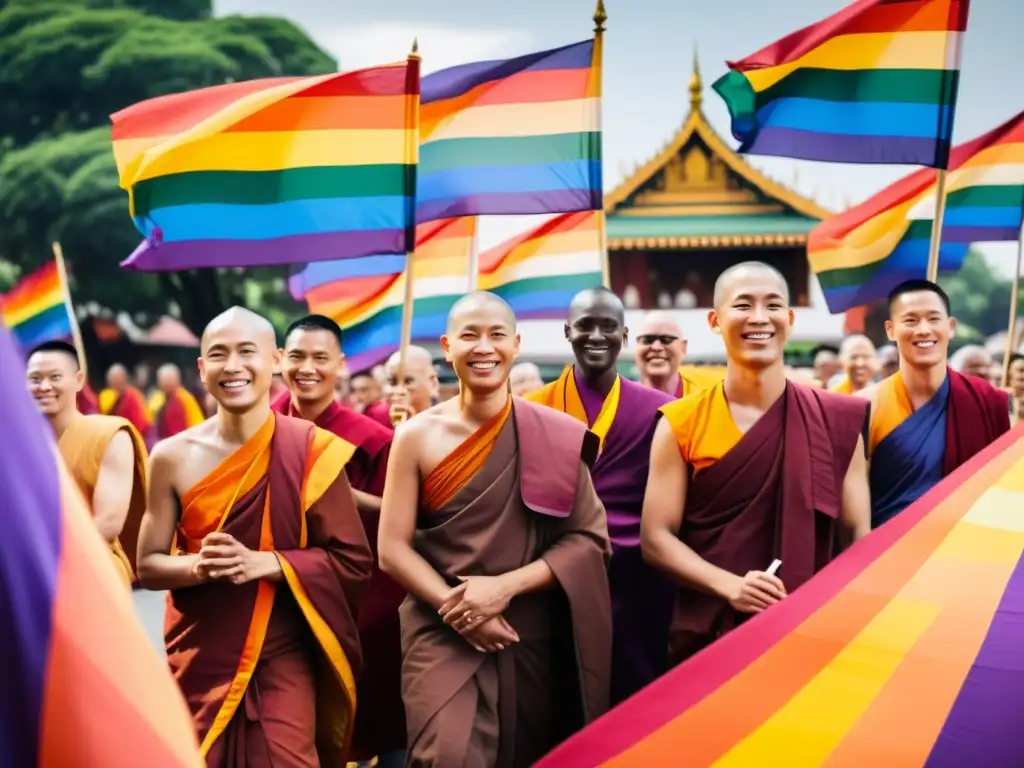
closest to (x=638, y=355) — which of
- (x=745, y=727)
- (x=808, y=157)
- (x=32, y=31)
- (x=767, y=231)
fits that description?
(x=808, y=157)

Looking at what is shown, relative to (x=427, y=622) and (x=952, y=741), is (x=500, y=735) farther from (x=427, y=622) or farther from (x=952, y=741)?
(x=952, y=741)

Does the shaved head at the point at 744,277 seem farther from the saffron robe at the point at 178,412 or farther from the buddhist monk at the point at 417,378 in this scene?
the saffron robe at the point at 178,412

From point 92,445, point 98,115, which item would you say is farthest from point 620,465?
point 98,115

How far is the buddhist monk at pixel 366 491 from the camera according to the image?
5227mm

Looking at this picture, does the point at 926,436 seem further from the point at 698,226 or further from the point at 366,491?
the point at 698,226

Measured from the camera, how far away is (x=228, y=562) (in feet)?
12.5

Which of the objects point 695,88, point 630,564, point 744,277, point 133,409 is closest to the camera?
point 744,277

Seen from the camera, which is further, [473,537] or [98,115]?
[98,115]

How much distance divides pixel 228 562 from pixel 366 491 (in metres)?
1.57

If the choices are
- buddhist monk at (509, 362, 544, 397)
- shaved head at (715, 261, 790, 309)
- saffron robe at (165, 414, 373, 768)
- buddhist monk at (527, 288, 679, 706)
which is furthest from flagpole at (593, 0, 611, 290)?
saffron robe at (165, 414, 373, 768)

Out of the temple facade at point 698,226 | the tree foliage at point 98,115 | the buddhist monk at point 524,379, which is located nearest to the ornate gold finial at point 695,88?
the temple facade at point 698,226

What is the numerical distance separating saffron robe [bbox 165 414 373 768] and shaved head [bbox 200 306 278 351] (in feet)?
0.98

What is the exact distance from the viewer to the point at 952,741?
2.57 meters

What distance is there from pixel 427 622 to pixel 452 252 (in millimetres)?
4770
